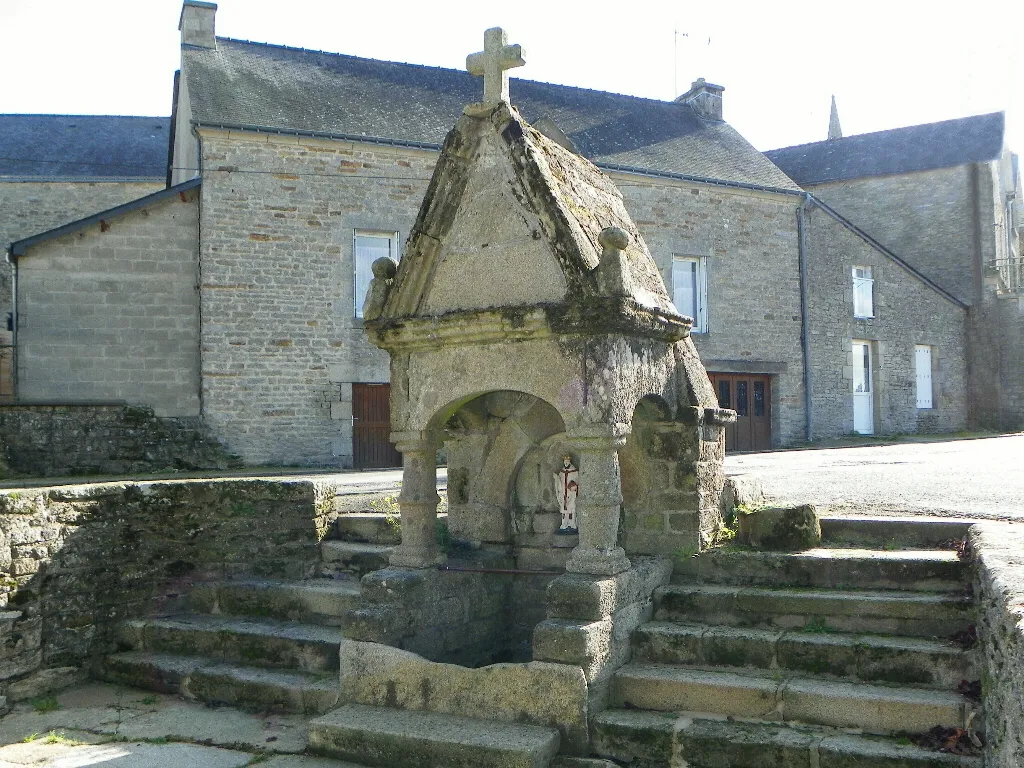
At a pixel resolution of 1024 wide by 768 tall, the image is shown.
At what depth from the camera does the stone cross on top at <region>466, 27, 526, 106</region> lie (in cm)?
483

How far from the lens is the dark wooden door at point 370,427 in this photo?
15523mm

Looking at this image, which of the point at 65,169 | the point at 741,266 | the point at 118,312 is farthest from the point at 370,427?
the point at 65,169

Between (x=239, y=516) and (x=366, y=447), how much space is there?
9.41 meters

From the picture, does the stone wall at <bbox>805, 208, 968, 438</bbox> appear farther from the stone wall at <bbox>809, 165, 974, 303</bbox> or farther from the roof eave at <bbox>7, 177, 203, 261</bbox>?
the roof eave at <bbox>7, 177, 203, 261</bbox>

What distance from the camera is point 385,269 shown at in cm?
500

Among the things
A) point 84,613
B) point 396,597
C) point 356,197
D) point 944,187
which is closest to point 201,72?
point 356,197

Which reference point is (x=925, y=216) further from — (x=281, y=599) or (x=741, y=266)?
(x=281, y=599)

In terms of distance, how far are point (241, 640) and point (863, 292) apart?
18295 millimetres

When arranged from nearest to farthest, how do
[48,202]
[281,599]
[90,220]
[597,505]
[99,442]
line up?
[597,505]
[281,599]
[99,442]
[90,220]
[48,202]

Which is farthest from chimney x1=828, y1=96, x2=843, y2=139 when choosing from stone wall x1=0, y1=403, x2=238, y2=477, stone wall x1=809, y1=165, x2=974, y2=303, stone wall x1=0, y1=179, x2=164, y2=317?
stone wall x1=0, y1=403, x2=238, y2=477

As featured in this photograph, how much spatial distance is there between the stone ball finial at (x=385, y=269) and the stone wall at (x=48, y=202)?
20511mm

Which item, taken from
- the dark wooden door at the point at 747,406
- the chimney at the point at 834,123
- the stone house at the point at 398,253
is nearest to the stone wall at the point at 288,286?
the stone house at the point at 398,253

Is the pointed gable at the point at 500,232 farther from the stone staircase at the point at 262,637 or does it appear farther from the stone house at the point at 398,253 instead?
the stone house at the point at 398,253

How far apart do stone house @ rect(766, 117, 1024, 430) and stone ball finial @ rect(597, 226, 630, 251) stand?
70.2 ft
